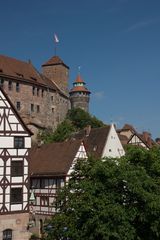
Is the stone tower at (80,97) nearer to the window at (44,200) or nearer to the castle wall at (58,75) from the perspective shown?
the castle wall at (58,75)

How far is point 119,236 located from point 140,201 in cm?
244

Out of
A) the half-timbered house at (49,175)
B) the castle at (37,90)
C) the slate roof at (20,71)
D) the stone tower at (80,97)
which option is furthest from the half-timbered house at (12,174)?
the stone tower at (80,97)

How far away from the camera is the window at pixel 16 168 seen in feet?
118

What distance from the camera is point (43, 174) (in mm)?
42875

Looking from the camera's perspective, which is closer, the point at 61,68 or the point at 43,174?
the point at 43,174

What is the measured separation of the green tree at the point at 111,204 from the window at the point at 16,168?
36.5 ft

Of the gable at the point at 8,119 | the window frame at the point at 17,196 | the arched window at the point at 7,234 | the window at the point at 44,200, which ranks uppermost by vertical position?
the gable at the point at 8,119

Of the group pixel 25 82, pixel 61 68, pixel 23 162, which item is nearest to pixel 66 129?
pixel 25 82

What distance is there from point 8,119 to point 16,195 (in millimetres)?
6070

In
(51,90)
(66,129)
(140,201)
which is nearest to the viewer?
(140,201)

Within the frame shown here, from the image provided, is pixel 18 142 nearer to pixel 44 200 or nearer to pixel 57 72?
pixel 44 200

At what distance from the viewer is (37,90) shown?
3191 inches

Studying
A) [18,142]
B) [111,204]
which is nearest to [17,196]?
[18,142]

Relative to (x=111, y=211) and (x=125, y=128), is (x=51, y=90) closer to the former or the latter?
(x=125, y=128)
